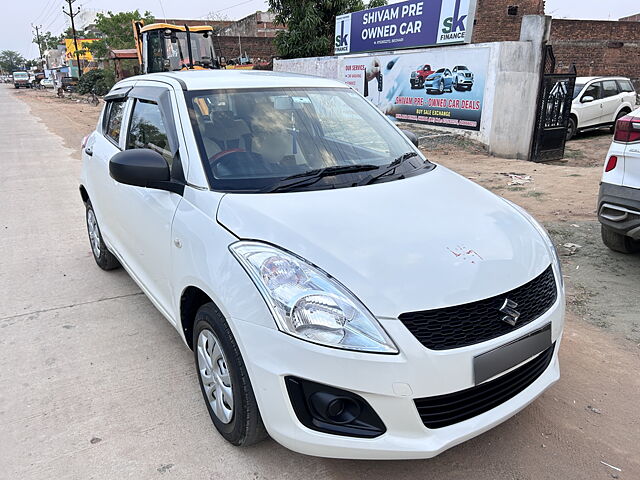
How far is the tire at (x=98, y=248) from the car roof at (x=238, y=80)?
1.62m

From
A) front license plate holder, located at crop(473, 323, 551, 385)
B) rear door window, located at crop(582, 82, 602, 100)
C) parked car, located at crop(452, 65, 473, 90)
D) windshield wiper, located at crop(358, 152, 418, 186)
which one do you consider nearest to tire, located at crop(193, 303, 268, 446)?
front license plate holder, located at crop(473, 323, 551, 385)

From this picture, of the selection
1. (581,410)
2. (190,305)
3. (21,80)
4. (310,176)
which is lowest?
(581,410)

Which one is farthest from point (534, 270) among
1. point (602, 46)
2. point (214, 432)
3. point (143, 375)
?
point (602, 46)

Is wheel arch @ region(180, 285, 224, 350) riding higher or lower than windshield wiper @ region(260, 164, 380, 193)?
lower

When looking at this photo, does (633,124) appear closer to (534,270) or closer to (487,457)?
(534,270)

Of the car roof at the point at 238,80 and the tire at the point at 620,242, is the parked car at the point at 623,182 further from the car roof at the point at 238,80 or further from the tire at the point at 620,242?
the car roof at the point at 238,80

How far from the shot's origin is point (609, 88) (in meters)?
14.4

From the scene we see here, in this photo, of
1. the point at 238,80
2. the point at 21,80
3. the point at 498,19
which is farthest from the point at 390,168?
the point at 21,80

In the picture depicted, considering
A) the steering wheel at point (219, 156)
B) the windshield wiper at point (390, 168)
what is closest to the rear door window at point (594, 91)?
the windshield wiper at point (390, 168)

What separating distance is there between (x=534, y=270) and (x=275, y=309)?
1.20 meters

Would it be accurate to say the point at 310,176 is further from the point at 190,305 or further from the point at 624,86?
the point at 624,86

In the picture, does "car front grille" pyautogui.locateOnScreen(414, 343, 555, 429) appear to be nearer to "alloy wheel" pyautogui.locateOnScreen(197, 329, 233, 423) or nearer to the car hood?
the car hood

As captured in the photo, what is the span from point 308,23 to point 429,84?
9.32 metres

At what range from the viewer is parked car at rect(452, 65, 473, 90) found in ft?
37.3
